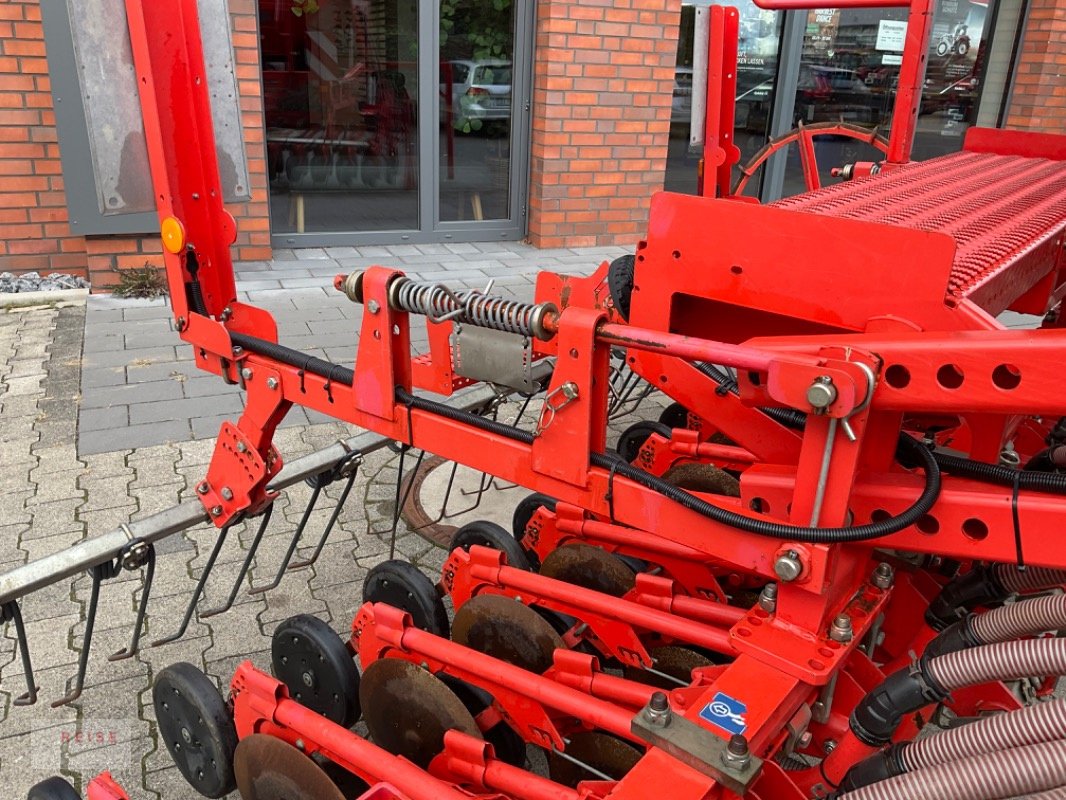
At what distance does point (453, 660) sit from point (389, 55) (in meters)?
6.31

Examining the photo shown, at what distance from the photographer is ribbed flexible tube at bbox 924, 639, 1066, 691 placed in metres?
1.58

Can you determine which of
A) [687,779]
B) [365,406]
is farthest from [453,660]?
[687,779]

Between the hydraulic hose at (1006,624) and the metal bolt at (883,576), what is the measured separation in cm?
16

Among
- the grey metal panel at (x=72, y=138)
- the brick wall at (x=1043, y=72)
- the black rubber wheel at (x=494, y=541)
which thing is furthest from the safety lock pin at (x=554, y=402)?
the brick wall at (x=1043, y=72)

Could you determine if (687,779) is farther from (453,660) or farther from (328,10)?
(328,10)

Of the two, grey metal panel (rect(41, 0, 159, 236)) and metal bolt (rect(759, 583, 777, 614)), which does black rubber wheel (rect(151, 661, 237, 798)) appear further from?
grey metal panel (rect(41, 0, 159, 236))

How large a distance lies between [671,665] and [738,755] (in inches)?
38.6

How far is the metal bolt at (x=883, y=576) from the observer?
6.64ft

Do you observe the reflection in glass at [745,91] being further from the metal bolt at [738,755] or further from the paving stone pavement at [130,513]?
the metal bolt at [738,755]

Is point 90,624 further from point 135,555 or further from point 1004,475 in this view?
point 1004,475

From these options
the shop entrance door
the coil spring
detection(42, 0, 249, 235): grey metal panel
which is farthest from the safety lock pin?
the shop entrance door

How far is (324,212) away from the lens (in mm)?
7758

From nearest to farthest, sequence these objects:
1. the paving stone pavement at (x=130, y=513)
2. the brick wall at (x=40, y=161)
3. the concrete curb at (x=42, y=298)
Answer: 1. the paving stone pavement at (x=130, y=513)
2. the brick wall at (x=40, y=161)
3. the concrete curb at (x=42, y=298)

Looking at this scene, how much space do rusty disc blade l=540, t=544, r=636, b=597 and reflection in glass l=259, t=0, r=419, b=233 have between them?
5.52 meters
